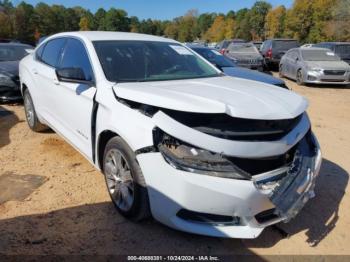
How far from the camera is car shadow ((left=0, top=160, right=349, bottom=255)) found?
2979 mm

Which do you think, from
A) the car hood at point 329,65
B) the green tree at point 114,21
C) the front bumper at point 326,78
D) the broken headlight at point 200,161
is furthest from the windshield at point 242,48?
the green tree at point 114,21

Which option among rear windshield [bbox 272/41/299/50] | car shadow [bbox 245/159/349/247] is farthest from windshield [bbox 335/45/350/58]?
car shadow [bbox 245/159/349/247]

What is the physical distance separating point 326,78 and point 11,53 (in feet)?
A: 33.2

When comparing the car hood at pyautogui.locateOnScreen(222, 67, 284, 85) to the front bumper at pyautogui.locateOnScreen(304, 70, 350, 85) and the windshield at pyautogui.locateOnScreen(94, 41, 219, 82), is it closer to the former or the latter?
the windshield at pyautogui.locateOnScreen(94, 41, 219, 82)

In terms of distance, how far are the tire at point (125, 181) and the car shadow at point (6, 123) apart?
2.88 meters

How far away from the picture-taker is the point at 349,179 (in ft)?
14.6

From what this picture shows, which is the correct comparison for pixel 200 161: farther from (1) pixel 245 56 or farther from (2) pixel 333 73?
(1) pixel 245 56

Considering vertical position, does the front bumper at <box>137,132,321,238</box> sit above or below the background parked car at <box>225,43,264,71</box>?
below

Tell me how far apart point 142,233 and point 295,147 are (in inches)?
60.9

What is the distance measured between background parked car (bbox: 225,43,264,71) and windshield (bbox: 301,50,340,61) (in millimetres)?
1765

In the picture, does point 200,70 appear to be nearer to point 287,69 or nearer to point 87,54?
point 87,54

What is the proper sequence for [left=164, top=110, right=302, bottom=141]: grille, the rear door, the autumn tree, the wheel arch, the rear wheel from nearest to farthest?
[left=164, top=110, right=302, bottom=141]: grille, the wheel arch, the rear door, the rear wheel, the autumn tree

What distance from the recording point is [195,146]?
2730 mm

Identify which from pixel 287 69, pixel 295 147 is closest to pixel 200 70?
pixel 295 147
